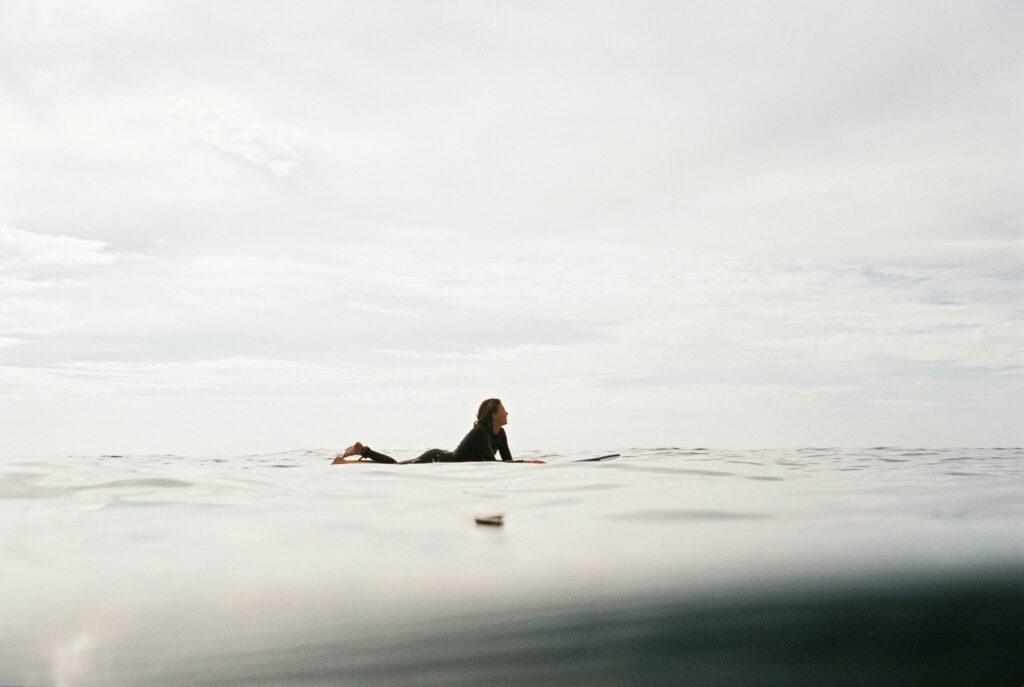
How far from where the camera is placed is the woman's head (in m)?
12.3

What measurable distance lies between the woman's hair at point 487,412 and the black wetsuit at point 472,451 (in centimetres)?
8

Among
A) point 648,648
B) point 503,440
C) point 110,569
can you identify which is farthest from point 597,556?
point 503,440

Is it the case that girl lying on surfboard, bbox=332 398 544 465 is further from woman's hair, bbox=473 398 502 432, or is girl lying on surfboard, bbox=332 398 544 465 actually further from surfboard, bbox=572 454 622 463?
surfboard, bbox=572 454 622 463

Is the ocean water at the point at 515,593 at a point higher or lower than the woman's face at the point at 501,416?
lower

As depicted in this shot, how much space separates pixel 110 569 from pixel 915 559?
3517 millimetres

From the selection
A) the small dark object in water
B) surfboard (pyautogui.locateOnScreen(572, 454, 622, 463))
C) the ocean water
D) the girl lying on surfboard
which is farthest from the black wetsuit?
the small dark object in water

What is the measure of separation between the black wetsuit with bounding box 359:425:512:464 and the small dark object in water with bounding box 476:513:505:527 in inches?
272

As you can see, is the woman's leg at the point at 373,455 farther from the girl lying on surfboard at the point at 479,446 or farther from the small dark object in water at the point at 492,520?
the small dark object in water at the point at 492,520

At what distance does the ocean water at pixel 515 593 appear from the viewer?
219cm

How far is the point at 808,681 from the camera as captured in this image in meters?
2.05

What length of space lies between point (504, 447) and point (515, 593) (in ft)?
30.8

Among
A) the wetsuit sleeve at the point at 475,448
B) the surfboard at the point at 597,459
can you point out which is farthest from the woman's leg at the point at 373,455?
the surfboard at the point at 597,459

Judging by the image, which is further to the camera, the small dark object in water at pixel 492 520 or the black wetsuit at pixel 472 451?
the black wetsuit at pixel 472 451

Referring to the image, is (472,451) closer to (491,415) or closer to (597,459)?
(491,415)
